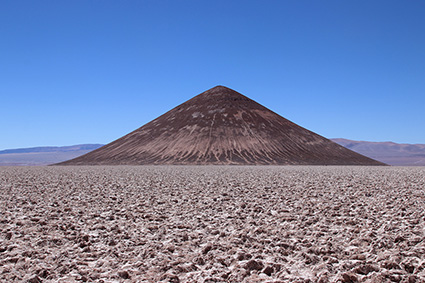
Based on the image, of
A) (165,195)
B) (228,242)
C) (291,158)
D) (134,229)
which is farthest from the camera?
(291,158)

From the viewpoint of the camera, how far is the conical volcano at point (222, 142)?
79.7 m

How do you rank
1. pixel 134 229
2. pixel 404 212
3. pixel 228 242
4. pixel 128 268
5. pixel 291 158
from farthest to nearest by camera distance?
pixel 291 158, pixel 404 212, pixel 134 229, pixel 228 242, pixel 128 268

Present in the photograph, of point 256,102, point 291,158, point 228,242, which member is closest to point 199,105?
point 256,102

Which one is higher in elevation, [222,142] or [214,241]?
[222,142]

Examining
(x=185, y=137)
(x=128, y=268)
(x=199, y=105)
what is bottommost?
(x=128, y=268)

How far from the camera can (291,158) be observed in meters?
78.8

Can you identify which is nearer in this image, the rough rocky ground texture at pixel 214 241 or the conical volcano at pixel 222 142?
the rough rocky ground texture at pixel 214 241

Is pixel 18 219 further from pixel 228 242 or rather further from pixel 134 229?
pixel 228 242

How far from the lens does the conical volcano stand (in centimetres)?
7969

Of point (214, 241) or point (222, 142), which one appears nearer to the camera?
point (214, 241)

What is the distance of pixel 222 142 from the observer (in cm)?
8581

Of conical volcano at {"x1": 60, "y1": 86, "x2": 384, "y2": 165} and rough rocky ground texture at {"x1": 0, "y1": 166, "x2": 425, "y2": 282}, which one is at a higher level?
conical volcano at {"x1": 60, "y1": 86, "x2": 384, "y2": 165}

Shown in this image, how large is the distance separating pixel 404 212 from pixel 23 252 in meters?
8.60

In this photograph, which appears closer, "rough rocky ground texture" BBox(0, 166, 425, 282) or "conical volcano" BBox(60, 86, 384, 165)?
"rough rocky ground texture" BBox(0, 166, 425, 282)
